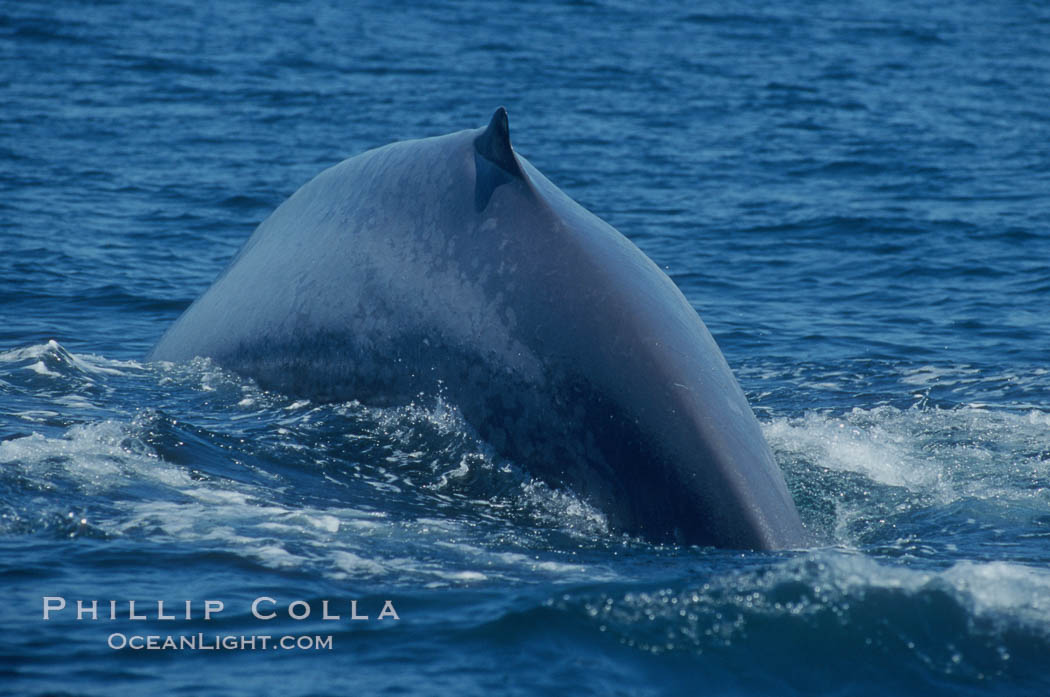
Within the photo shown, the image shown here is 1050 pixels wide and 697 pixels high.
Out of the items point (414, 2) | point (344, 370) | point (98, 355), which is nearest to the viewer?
point (344, 370)

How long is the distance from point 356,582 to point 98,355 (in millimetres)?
6171

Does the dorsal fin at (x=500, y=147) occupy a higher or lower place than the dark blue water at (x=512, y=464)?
higher

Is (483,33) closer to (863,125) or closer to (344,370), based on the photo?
(863,125)

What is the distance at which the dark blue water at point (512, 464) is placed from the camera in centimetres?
570

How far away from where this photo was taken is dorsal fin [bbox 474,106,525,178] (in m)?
7.36

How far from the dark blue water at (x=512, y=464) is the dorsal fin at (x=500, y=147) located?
53.4 inches

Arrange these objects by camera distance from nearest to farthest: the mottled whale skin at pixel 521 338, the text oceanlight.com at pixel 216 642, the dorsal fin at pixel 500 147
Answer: the text oceanlight.com at pixel 216 642, the mottled whale skin at pixel 521 338, the dorsal fin at pixel 500 147

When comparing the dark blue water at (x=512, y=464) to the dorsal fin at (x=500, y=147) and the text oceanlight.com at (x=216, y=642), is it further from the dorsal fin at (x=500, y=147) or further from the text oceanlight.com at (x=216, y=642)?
the dorsal fin at (x=500, y=147)

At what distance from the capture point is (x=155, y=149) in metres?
22.6

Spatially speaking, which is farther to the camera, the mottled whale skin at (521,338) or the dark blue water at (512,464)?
the mottled whale skin at (521,338)

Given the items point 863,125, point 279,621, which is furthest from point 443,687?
point 863,125

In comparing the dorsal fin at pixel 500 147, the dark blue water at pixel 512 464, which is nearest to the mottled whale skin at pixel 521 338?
the dorsal fin at pixel 500 147

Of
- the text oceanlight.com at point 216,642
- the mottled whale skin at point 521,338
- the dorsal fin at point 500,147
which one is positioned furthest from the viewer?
the dorsal fin at point 500,147

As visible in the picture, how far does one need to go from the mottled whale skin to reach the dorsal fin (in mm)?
12
